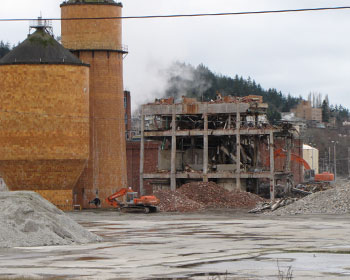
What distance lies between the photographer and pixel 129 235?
124ft

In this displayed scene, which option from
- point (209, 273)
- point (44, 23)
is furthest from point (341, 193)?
point (209, 273)

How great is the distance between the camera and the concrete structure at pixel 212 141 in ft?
233

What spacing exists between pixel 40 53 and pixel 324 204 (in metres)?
27.5

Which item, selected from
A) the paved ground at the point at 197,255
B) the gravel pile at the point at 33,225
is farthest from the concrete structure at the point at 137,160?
the gravel pile at the point at 33,225

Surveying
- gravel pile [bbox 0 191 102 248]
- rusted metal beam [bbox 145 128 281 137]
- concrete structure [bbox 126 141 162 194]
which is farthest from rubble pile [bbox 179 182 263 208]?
gravel pile [bbox 0 191 102 248]

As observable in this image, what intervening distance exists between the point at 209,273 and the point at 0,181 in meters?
65.7

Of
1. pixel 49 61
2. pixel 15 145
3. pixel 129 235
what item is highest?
pixel 49 61

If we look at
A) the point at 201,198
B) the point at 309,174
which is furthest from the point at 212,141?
the point at 309,174

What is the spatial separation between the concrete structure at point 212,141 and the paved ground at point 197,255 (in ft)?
92.0

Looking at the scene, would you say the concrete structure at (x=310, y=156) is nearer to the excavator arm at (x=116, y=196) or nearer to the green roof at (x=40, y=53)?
the green roof at (x=40, y=53)

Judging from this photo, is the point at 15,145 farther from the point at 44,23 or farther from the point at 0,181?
the point at 0,181

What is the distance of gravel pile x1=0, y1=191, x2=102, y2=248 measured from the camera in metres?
31.6

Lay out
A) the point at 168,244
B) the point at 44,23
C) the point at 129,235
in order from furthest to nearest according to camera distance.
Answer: the point at 44,23 → the point at 129,235 → the point at 168,244

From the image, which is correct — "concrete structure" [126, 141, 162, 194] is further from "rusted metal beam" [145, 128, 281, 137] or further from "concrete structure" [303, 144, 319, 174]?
"concrete structure" [303, 144, 319, 174]
